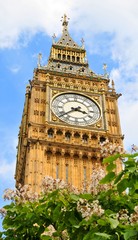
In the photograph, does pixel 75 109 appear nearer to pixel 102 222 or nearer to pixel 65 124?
pixel 65 124

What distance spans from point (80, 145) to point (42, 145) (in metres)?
2.85

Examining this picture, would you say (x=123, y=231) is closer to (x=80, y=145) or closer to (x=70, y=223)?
A: (x=70, y=223)

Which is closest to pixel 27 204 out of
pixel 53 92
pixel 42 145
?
pixel 42 145

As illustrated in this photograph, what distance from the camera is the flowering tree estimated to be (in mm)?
6719

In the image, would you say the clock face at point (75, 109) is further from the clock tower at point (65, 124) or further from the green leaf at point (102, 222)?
the green leaf at point (102, 222)

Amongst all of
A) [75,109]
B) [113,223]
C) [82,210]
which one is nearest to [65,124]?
[75,109]

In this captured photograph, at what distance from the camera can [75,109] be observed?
115 feet

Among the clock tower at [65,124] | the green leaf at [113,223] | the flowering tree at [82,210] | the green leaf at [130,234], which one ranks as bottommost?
the green leaf at [130,234]

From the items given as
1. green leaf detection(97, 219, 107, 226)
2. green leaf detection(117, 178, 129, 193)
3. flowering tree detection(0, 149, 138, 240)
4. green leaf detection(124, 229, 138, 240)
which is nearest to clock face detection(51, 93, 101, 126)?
flowering tree detection(0, 149, 138, 240)

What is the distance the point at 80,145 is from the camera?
32.4 meters

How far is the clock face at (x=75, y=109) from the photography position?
3425 cm

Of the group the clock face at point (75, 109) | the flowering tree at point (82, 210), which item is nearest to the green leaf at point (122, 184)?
the flowering tree at point (82, 210)

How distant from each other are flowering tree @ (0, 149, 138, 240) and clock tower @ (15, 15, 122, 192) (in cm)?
1937

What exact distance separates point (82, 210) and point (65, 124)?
86.7 ft
